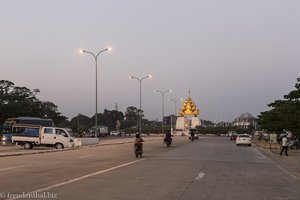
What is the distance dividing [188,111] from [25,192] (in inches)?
5849

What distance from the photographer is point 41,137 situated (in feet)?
133

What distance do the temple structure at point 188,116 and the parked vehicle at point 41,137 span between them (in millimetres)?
111317

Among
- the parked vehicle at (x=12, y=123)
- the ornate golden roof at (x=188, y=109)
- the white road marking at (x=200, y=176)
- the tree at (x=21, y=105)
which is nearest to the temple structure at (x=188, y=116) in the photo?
the ornate golden roof at (x=188, y=109)

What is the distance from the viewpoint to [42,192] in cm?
1223

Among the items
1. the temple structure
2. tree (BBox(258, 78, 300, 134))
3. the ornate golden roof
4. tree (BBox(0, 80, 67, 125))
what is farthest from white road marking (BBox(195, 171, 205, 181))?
the ornate golden roof

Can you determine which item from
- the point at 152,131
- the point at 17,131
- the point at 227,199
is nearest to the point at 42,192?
the point at 227,199

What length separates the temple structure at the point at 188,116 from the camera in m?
153

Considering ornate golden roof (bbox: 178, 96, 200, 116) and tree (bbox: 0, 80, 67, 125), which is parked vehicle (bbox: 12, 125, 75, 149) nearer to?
tree (bbox: 0, 80, 67, 125)

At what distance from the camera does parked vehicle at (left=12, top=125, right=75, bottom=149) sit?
132 ft

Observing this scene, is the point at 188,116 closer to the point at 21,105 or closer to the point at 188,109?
the point at 188,109

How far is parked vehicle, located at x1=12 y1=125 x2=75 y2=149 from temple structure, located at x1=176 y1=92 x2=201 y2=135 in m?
111

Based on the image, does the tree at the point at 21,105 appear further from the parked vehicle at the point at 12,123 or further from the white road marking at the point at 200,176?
the white road marking at the point at 200,176

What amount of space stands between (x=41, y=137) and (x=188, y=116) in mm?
123948

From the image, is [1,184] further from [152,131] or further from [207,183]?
[152,131]
